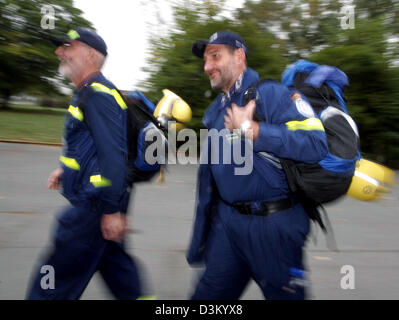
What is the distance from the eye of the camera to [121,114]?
2508 millimetres

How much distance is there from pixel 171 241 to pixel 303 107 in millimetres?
3169

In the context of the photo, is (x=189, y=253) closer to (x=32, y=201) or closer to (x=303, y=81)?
(x=303, y=81)

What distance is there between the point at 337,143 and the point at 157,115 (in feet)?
3.70

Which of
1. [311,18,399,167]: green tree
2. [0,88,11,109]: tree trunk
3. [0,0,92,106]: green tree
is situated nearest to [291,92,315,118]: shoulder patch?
[311,18,399,167]: green tree

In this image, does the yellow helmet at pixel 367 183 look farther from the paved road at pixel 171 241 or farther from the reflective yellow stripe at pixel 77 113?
the reflective yellow stripe at pixel 77 113

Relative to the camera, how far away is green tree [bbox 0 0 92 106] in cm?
2866

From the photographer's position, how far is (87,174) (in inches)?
95.2

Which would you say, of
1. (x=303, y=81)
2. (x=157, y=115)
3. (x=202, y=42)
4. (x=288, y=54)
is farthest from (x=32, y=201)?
(x=288, y=54)

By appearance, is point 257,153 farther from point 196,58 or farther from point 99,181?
point 196,58

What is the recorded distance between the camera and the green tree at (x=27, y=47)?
94.0 feet

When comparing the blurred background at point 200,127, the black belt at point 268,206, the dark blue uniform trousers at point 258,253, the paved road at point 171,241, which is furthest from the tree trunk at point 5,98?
the black belt at point 268,206

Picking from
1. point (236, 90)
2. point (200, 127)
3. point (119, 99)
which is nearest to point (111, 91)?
point (119, 99)

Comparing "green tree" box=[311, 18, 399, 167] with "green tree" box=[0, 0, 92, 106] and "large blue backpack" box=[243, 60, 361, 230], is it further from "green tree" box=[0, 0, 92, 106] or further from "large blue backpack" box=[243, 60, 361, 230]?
"green tree" box=[0, 0, 92, 106]

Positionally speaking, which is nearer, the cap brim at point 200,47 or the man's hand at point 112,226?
the man's hand at point 112,226
